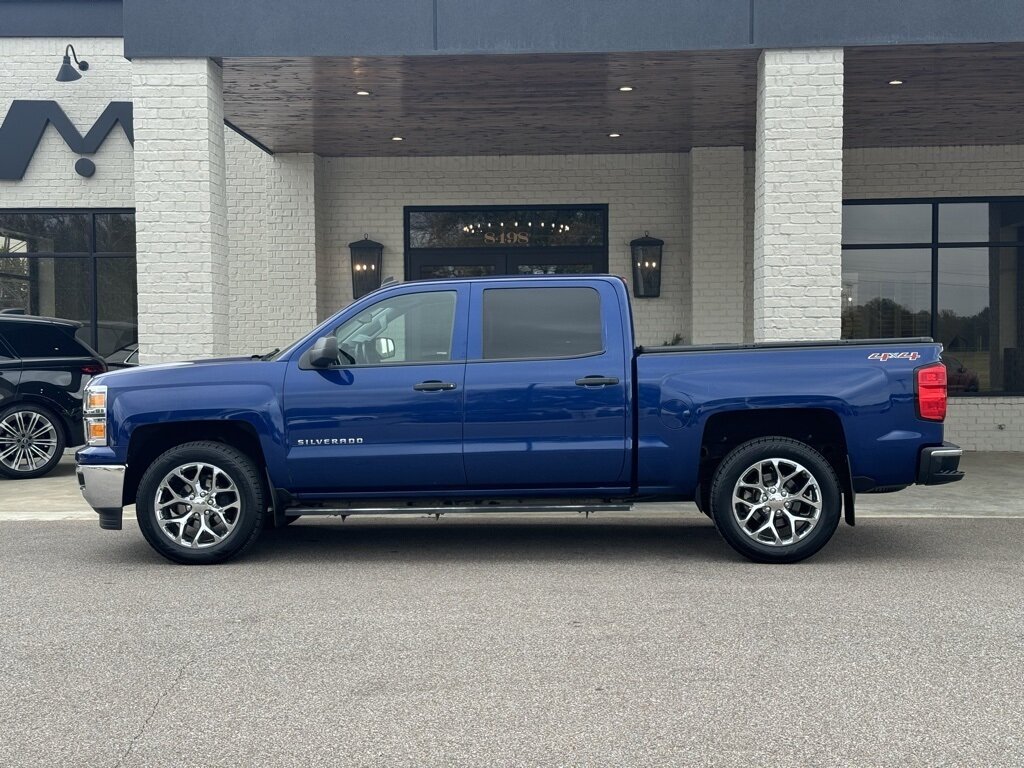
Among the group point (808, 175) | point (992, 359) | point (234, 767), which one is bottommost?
point (234, 767)

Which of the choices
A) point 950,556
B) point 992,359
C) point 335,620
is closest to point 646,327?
point 992,359

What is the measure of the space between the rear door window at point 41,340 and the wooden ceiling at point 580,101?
10.6 feet

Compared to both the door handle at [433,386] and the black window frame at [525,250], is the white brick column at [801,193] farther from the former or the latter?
the black window frame at [525,250]

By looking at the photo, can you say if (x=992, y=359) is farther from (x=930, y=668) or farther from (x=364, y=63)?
(x=930, y=668)

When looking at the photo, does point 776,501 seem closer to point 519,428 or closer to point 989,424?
point 519,428

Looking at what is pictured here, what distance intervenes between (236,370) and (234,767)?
4.03 metres

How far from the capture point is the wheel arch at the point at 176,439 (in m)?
7.57

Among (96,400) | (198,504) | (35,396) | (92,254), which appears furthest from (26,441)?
(198,504)

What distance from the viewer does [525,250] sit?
15.6m

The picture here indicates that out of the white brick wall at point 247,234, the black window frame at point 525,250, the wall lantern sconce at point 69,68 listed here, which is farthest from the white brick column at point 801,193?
the wall lantern sconce at point 69,68

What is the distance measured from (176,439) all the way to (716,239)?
363 inches

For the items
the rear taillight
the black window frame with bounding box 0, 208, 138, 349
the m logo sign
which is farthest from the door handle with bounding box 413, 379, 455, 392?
the m logo sign

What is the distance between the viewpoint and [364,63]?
1043 centimetres

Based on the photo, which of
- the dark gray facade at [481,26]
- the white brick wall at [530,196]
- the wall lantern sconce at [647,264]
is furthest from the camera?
the white brick wall at [530,196]
